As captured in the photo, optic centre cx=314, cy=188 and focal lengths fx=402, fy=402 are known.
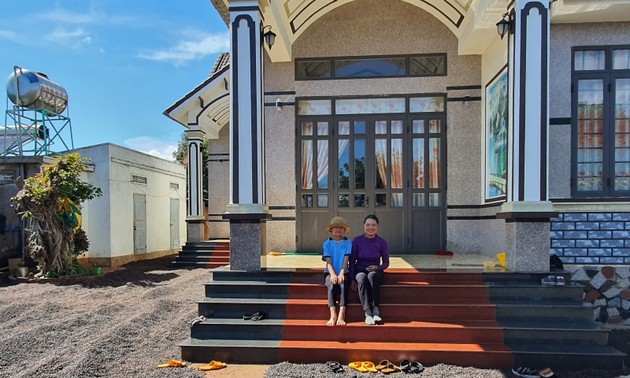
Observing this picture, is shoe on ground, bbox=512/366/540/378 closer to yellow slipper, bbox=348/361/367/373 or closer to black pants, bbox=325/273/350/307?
yellow slipper, bbox=348/361/367/373

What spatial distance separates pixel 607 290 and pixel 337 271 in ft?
13.5

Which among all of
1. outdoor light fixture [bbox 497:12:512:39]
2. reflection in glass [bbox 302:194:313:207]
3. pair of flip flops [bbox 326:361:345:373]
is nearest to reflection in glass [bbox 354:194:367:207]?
reflection in glass [bbox 302:194:313:207]

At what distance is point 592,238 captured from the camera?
5820 mm

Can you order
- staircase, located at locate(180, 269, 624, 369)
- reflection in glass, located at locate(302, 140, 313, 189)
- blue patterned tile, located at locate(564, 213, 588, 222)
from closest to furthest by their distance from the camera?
staircase, located at locate(180, 269, 624, 369) < blue patterned tile, located at locate(564, 213, 588, 222) < reflection in glass, located at locate(302, 140, 313, 189)

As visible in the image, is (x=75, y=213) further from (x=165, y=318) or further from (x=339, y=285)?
(x=339, y=285)

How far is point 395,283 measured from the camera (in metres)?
4.99

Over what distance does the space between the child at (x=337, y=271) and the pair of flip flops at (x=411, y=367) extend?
743mm

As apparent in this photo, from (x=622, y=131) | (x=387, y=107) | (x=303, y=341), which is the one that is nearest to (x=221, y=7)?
(x=387, y=107)

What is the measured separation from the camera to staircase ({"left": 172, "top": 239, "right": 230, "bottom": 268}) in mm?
9859

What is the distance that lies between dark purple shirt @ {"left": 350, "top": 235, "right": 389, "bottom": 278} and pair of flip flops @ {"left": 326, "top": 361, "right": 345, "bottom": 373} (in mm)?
1023

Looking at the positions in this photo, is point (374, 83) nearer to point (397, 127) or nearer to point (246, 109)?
point (397, 127)

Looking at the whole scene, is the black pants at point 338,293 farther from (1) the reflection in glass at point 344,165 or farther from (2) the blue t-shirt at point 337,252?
(1) the reflection in glass at point 344,165

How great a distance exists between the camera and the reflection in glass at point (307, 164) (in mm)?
7625

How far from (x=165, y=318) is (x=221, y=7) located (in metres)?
5.23
